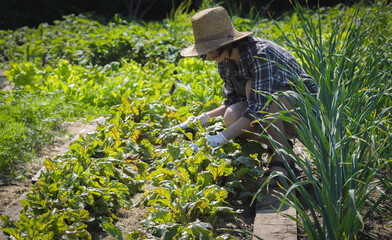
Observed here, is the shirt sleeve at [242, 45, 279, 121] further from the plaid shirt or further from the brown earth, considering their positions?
the brown earth

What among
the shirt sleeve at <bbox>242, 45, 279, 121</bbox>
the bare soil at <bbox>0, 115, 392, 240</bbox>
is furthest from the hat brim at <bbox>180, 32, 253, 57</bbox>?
the bare soil at <bbox>0, 115, 392, 240</bbox>

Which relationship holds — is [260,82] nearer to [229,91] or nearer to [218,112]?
[229,91]

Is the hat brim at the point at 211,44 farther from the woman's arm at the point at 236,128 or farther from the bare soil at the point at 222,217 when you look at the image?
the bare soil at the point at 222,217

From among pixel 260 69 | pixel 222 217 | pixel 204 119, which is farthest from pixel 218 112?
pixel 222 217

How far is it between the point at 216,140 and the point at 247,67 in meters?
0.51

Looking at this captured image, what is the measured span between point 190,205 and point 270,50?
118cm

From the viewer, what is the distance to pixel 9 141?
3.19 metres

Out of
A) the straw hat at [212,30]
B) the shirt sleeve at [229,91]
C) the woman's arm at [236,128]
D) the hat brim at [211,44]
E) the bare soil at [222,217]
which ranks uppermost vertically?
the straw hat at [212,30]

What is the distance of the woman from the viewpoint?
281 cm

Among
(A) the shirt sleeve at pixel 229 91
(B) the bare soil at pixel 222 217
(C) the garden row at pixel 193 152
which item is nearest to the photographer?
(C) the garden row at pixel 193 152

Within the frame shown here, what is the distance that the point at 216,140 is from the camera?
9.23 ft

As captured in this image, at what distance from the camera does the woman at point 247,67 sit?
9.23 ft

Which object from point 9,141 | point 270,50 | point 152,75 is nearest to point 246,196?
point 270,50

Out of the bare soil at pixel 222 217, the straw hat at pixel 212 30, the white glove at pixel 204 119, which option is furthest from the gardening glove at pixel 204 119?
the bare soil at pixel 222 217
